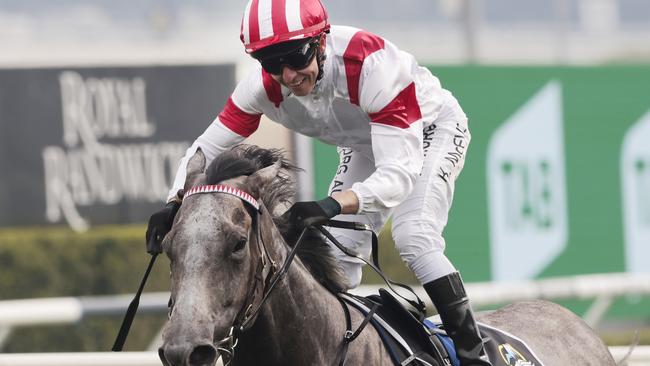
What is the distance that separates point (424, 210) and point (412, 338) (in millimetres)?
363

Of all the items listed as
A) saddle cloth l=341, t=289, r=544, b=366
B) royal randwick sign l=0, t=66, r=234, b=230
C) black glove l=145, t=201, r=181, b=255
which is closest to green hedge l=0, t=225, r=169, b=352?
royal randwick sign l=0, t=66, r=234, b=230

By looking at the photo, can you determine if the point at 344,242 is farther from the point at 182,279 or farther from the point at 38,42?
the point at 38,42

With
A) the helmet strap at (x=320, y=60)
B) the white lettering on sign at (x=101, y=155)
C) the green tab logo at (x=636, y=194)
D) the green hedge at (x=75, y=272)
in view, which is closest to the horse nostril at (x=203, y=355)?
the helmet strap at (x=320, y=60)

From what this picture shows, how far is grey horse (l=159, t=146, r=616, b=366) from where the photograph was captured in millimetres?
2502

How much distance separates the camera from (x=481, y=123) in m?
9.09

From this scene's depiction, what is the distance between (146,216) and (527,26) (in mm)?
4328

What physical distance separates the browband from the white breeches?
71cm

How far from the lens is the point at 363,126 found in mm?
3484

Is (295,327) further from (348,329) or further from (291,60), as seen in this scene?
(291,60)

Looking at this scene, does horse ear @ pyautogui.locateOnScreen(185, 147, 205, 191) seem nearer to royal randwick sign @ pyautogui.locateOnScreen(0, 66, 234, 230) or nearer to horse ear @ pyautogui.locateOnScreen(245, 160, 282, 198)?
horse ear @ pyautogui.locateOnScreen(245, 160, 282, 198)

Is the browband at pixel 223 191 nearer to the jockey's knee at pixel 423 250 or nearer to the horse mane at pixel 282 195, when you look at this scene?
the horse mane at pixel 282 195

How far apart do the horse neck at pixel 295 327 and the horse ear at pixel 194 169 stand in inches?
10.6

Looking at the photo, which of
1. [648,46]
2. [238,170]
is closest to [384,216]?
[238,170]

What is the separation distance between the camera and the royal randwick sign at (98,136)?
28.8 feet
